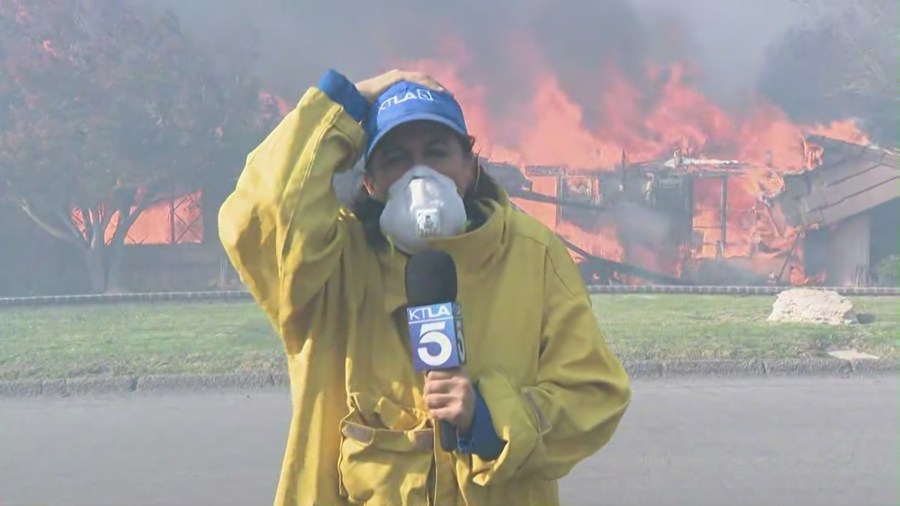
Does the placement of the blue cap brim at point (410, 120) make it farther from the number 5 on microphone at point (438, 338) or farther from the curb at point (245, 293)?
the curb at point (245, 293)

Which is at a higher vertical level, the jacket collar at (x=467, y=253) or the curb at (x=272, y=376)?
the jacket collar at (x=467, y=253)

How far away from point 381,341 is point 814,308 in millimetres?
Answer: 9352

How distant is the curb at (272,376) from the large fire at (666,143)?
279cm

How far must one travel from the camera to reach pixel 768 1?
11.6 metres

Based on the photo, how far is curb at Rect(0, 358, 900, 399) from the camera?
790 cm

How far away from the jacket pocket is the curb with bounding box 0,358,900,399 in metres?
6.61

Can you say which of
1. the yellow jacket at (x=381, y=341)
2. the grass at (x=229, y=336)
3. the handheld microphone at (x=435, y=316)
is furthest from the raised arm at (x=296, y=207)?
the grass at (x=229, y=336)

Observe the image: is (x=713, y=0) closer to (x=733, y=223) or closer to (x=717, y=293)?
(x=733, y=223)

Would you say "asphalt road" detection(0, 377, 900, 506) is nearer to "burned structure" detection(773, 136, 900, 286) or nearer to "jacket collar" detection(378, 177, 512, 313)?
"burned structure" detection(773, 136, 900, 286)

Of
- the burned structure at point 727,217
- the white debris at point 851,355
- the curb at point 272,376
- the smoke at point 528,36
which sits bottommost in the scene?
the curb at point 272,376

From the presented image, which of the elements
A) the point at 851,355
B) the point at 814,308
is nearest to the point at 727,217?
the point at 814,308

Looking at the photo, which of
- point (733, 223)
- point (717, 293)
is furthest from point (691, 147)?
point (717, 293)

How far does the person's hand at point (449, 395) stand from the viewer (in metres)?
1.48

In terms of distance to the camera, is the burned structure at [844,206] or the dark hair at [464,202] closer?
the dark hair at [464,202]
